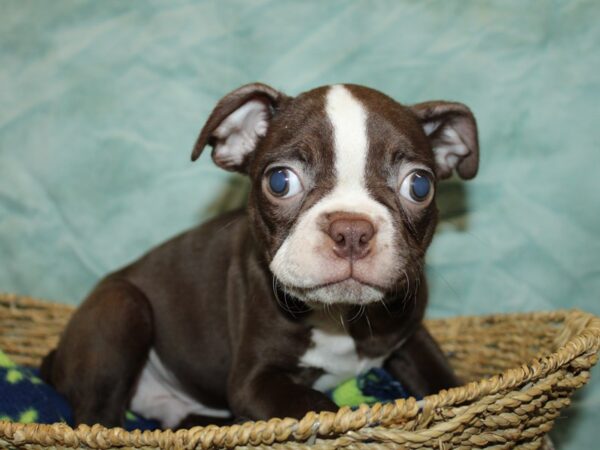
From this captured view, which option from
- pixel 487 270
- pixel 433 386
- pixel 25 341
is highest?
pixel 487 270

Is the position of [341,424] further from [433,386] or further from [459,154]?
[459,154]

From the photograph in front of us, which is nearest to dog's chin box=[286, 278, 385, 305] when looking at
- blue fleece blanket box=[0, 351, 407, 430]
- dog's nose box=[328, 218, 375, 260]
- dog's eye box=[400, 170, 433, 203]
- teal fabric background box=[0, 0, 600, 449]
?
dog's nose box=[328, 218, 375, 260]

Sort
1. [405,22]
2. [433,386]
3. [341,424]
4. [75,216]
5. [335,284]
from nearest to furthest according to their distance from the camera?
[341,424] → [335,284] → [433,386] → [405,22] → [75,216]

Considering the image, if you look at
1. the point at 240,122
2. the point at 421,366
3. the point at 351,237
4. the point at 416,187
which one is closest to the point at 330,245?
the point at 351,237

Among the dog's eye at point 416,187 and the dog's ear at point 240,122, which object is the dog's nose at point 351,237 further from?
the dog's ear at point 240,122

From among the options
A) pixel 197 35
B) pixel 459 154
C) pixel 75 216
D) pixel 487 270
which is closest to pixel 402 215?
pixel 459 154

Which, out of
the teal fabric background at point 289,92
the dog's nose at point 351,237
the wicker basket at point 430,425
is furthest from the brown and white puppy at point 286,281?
the teal fabric background at point 289,92

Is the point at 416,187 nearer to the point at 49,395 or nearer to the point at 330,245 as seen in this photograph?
the point at 330,245
